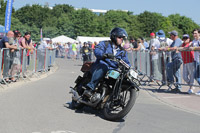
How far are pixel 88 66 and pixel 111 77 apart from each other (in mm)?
913

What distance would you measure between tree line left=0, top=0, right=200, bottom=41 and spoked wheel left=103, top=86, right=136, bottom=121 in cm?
7601

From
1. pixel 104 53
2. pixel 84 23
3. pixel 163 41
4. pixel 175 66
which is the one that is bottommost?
pixel 175 66

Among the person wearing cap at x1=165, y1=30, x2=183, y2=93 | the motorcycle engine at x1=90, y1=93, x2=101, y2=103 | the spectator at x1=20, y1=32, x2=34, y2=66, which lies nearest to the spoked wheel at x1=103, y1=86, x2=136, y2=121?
the motorcycle engine at x1=90, y1=93, x2=101, y2=103

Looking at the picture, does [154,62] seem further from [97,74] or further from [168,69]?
[97,74]

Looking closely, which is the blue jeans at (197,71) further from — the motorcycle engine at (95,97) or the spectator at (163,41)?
the motorcycle engine at (95,97)

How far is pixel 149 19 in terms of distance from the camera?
410 ft

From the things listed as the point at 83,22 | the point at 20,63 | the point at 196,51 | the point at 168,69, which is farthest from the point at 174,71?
the point at 83,22

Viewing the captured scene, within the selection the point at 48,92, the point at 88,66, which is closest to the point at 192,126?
the point at 88,66

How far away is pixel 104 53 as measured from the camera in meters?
6.83

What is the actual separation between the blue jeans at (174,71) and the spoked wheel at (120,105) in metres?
5.35

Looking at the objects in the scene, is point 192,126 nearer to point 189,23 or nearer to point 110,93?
point 110,93

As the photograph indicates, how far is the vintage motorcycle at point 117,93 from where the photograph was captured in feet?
21.1

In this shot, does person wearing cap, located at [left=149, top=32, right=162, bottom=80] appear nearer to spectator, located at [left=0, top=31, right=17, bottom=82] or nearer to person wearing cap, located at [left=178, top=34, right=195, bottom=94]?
person wearing cap, located at [left=178, top=34, right=195, bottom=94]

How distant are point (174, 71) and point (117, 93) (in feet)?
18.0
